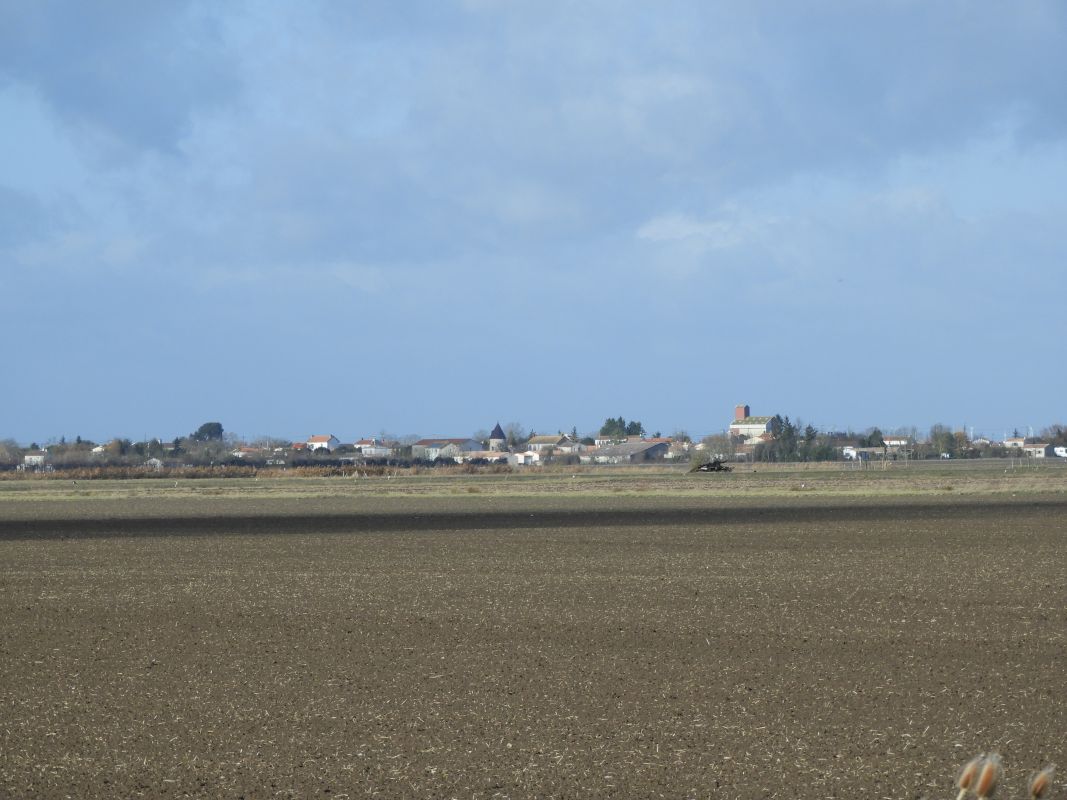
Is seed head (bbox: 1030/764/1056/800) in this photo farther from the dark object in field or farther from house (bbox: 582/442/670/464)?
house (bbox: 582/442/670/464)

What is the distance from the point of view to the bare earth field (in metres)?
9.38

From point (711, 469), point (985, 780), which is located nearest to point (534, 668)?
point (985, 780)

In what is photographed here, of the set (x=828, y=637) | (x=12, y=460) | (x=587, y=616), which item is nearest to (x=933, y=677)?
(x=828, y=637)

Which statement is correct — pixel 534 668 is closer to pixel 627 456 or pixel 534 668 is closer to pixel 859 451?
pixel 859 451

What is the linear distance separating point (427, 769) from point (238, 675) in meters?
4.29

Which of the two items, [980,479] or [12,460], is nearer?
[980,479]

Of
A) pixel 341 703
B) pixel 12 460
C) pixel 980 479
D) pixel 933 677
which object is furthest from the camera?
pixel 12 460

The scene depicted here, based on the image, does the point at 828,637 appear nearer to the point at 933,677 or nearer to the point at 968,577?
the point at 933,677

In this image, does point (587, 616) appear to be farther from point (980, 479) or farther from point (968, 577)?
point (980, 479)

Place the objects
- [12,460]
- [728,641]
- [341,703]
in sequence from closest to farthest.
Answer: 1. [341,703]
2. [728,641]
3. [12,460]

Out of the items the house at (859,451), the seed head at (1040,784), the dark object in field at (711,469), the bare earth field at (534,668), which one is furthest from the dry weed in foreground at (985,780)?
the house at (859,451)

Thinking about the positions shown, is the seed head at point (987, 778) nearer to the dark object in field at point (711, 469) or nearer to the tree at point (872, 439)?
the dark object in field at point (711, 469)

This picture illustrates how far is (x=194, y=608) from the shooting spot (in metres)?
18.4

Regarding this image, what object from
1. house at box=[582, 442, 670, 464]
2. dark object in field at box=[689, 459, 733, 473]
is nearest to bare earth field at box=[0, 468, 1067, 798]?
dark object in field at box=[689, 459, 733, 473]
